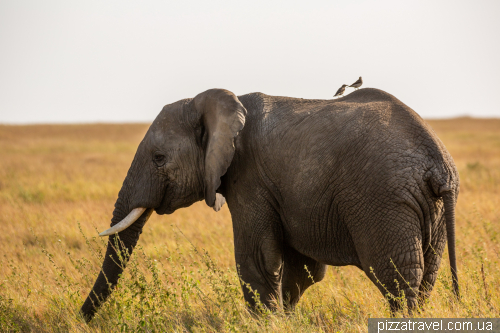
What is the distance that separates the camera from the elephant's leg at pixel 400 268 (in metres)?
4.27

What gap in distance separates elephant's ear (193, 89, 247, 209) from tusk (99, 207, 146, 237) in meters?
0.79

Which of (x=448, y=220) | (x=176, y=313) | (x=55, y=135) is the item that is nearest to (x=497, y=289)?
(x=448, y=220)

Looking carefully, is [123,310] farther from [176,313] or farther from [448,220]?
[448,220]

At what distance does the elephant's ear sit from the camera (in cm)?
508

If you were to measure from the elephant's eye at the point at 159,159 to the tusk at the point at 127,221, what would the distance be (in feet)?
1.68

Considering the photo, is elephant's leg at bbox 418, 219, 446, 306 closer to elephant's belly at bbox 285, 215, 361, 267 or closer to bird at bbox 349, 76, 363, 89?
elephant's belly at bbox 285, 215, 361, 267

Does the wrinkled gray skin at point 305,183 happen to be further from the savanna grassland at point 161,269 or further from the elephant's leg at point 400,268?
the savanna grassland at point 161,269

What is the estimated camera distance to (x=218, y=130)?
5137 mm

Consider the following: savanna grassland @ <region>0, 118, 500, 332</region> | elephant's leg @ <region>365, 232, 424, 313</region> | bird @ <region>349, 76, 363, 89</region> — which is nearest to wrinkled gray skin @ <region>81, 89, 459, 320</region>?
elephant's leg @ <region>365, 232, 424, 313</region>

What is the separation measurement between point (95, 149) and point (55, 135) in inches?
536

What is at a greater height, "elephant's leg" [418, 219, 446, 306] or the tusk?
the tusk

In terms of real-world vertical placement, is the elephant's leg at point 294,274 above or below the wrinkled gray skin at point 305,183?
below

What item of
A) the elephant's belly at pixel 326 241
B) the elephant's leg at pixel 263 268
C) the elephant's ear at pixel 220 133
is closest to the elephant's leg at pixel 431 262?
the elephant's belly at pixel 326 241

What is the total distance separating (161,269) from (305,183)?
321cm
